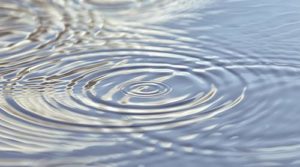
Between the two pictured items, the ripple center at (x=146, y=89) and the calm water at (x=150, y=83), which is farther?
the ripple center at (x=146, y=89)

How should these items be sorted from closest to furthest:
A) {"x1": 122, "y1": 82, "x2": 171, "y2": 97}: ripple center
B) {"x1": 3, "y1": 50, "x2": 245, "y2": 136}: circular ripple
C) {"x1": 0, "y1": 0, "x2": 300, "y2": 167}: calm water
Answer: {"x1": 0, "y1": 0, "x2": 300, "y2": 167}: calm water → {"x1": 3, "y1": 50, "x2": 245, "y2": 136}: circular ripple → {"x1": 122, "y1": 82, "x2": 171, "y2": 97}: ripple center

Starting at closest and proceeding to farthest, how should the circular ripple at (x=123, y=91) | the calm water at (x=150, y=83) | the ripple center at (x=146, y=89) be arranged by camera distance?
the calm water at (x=150, y=83) < the circular ripple at (x=123, y=91) < the ripple center at (x=146, y=89)

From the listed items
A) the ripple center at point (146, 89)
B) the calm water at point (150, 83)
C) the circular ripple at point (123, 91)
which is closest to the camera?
the calm water at point (150, 83)

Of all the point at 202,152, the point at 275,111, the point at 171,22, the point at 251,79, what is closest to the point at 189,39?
the point at 171,22

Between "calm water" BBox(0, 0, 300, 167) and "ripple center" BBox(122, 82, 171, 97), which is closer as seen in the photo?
"calm water" BBox(0, 0, 300, 167)

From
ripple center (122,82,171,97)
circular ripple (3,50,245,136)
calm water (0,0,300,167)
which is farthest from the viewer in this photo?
ripple center (122,82,171,97)

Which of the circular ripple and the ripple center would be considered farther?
the ripple center

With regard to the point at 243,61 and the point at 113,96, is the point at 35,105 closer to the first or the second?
the point at 113,96

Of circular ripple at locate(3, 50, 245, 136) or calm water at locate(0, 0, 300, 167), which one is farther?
circular ripple at locate(3, 50, 245, 136)
